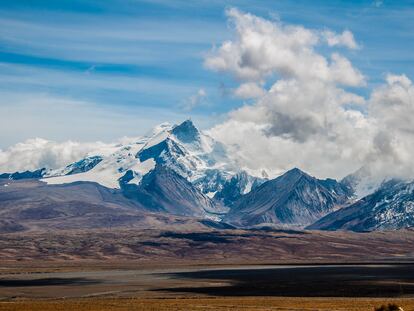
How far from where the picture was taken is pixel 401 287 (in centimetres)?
17212

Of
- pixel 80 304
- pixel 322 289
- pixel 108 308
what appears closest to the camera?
pixel 108 308

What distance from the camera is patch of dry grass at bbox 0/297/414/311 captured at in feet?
386

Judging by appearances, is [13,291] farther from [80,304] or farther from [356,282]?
[356,282]

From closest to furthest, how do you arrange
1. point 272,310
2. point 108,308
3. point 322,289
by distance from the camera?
point 272,310, point 108,308, point 322,289

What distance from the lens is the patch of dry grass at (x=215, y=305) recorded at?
118 metres

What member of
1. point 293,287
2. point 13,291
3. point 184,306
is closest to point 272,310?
point 184,306

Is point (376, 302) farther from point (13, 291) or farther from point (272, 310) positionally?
point (13, 291)

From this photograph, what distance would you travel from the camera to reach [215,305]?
12700cm

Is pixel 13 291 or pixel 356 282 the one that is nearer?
pixel 13 291

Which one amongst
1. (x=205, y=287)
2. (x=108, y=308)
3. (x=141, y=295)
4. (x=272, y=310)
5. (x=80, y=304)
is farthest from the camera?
(x=205, y=287)

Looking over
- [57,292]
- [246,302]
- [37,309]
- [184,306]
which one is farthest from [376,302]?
[57,292]

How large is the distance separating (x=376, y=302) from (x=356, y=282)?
65570 millimetres

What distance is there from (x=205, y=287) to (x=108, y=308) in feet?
215

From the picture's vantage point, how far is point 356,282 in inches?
7594
